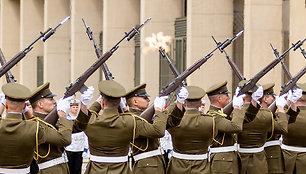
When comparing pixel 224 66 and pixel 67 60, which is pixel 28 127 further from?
pixel 67 60

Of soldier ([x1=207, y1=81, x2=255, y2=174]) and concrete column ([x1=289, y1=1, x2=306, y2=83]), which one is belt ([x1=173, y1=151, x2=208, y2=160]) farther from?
concrete column ([x1=289, y1=1, x2=306, y2=83])

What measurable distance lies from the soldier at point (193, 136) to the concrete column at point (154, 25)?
11.1 meters

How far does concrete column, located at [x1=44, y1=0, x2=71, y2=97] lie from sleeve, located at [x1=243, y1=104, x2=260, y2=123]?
60.4 ft

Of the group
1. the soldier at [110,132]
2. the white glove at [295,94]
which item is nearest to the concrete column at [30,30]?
the white glove at [295,94]

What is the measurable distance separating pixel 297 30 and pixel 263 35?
1.04 metres

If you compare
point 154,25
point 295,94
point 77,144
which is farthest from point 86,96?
point 154,25

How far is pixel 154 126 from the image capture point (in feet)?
25.0

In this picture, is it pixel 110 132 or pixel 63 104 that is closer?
pixel 63 104

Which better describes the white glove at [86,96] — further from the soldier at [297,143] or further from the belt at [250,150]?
the soldier at [297,143]

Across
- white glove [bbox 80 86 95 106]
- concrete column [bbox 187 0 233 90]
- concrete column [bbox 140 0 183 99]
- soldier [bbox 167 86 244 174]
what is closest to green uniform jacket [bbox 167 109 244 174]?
soldier [bbox 167 86 244 174]

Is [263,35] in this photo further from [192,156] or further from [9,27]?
[9,27]

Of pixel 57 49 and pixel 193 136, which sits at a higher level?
pixel 57 49

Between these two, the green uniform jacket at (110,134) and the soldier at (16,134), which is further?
the green uniform jacket at (110,134)

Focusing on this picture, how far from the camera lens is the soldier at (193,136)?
796cm
